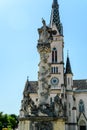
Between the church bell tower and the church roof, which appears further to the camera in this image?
the church roof

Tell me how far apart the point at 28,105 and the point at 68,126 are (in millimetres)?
33274

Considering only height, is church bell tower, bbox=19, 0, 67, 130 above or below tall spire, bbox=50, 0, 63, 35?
below

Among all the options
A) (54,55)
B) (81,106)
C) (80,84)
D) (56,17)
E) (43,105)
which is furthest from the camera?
(56,17)

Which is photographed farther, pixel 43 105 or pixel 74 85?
pixel 74 85

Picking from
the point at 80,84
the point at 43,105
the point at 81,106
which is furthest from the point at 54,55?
the point at 43,105

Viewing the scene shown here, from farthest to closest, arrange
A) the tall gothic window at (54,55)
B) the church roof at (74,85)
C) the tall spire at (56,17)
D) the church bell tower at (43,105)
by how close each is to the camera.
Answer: the tall spire at (56,17) < the church roof at (74,85) < the tall gothic window at (54,55) < the church bell tower at (43,105)

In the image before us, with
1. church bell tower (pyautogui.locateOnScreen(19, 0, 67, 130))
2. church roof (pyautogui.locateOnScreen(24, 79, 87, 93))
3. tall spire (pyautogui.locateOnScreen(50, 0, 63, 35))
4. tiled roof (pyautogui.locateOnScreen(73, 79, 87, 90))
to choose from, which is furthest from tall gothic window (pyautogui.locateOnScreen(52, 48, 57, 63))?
church bell tower (pyautogui.locateOnScreen(19, 0, 67, 130))

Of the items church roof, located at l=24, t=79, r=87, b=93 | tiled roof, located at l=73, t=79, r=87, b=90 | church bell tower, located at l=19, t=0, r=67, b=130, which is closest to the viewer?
church bell tower, located at l=19, t=0, r=67, b=130

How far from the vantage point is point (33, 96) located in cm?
6556

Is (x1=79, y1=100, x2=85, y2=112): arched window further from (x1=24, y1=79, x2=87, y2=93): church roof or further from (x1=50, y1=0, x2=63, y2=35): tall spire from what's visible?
(x1=50, y1=0, x2=63, y2=35): tall spire

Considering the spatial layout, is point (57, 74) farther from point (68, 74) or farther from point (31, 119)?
point (31, 119)

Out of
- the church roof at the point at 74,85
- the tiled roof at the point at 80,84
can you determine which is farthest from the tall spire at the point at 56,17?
the church roof at the point at 74,85

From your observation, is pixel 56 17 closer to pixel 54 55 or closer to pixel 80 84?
pixel 54 55

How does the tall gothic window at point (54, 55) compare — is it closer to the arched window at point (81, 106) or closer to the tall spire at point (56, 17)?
the tall spire at point (56, 17)
